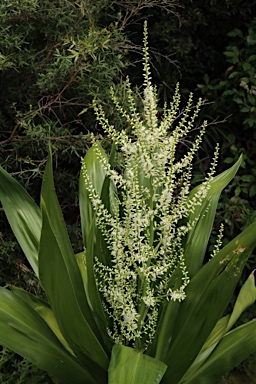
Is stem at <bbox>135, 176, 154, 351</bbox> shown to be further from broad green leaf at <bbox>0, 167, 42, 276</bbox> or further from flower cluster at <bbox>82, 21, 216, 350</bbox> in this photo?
broad green leaf at <bbox>0, 167, 42, 276</bbox>

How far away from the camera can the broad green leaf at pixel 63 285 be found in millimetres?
1899

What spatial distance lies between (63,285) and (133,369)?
36cm

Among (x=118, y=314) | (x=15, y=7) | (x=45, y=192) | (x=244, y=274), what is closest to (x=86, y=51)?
(x=15, y=7)

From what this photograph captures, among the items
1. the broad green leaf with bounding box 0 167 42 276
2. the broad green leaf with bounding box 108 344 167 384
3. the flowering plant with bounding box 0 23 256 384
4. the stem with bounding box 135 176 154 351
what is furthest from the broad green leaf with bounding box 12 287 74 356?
the broad green leaf with bounding box 108 344 167 384

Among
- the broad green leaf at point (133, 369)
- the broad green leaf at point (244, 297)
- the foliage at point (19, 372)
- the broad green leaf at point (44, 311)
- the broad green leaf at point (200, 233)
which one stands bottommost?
the foliage at point (19, 372)

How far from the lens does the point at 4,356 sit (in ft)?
10.1

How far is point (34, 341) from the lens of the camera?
2.18 metres

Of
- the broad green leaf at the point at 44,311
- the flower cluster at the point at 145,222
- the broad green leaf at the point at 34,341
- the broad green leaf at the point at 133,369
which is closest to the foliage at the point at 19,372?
the broad green leaf at the point at 44,311

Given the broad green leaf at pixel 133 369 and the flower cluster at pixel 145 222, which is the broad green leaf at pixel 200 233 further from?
the broad green leaf at pixel 133 369

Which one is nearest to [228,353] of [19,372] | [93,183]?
[93,183]

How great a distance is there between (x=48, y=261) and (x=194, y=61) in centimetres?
245

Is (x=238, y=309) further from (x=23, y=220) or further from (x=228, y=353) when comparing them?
(x=23, y=220)

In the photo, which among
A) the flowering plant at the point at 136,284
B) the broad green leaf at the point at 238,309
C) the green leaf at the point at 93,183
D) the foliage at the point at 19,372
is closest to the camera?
the flowering plant at the point at 136,284

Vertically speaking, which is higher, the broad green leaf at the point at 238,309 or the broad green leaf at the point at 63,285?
the broad green leaf at the point at 63,285
